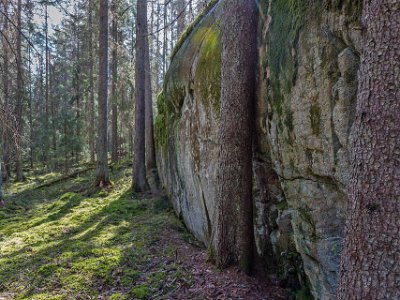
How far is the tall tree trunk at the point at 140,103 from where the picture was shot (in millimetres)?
11430

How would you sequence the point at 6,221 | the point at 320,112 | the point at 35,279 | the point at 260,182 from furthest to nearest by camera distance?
1. the point at 6,221
2. the point at 35,279
3. the point at 260,182
4. the point at 320,112

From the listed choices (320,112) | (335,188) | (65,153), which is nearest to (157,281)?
(335,188)

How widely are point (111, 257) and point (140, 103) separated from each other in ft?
22.2

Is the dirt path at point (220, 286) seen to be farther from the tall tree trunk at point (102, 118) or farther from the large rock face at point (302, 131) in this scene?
the tall tree trunk at point (102, 118)

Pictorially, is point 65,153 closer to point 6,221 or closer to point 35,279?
point 6,221

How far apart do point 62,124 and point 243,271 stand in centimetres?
1824

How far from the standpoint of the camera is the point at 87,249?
6.79m

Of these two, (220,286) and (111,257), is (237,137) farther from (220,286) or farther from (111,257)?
(111,257)

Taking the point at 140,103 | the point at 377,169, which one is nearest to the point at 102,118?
the point at 140,103

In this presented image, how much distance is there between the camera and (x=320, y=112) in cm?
361

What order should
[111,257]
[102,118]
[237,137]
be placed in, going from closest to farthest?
[237,137]
[111,257]
[102,118]

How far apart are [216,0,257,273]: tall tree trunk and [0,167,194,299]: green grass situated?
42.8 inches

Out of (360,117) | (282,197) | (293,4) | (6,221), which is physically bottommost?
(6,221)

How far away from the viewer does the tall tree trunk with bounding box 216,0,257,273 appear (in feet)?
16.1
